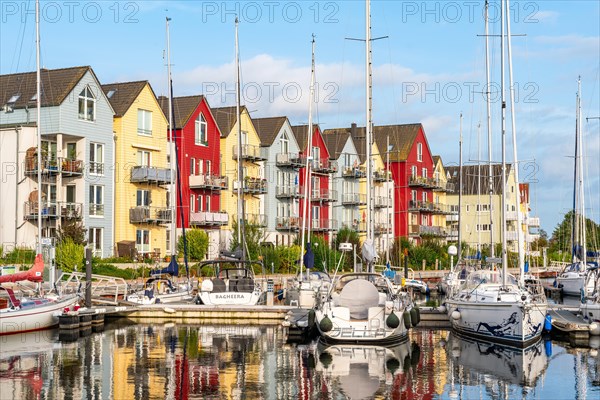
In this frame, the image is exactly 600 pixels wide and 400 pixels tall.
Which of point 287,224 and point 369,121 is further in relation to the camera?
point 287,224

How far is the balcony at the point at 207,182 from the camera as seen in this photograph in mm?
67750

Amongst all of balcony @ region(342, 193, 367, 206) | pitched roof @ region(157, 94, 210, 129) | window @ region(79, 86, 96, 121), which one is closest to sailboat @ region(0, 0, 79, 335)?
window @ region(79, 86, 96, 121)

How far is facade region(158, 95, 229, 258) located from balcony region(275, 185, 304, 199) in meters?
7.01

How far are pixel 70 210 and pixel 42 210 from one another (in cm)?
196

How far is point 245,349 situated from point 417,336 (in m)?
7.44

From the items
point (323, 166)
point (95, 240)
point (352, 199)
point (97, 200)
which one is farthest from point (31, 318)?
point (352, 199)

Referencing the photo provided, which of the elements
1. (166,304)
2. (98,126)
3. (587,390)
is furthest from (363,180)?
(587,390)

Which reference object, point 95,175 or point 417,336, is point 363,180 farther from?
point 417,336

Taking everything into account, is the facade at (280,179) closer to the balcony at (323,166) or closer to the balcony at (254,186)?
the balcony at (323,166)

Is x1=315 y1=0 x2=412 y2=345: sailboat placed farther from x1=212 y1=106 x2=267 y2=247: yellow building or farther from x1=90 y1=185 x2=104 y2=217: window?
x1=212 y1=106 x2=267 y2=247: yellow building

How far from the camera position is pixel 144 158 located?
65125mm

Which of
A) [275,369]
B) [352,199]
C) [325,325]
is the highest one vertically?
[352,199]

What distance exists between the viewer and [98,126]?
60625mm

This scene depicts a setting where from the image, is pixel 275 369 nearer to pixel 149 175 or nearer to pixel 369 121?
pixel 369 121
